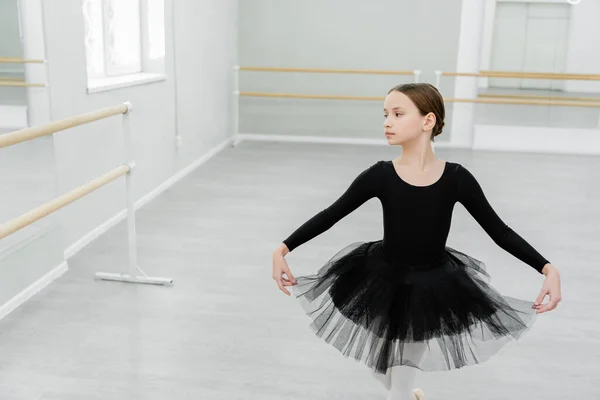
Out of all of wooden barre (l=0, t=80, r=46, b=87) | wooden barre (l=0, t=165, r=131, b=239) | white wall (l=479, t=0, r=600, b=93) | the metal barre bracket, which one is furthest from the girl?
white wall (l=479, t=0, r=600, b=93)

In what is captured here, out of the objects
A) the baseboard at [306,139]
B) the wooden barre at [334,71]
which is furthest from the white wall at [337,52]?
the wooden barre at [334,71]

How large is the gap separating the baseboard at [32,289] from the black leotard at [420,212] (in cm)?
149

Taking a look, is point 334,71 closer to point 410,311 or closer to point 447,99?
point 447,99

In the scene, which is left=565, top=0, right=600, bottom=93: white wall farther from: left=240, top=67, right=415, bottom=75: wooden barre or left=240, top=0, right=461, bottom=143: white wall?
left=240, top=67, right=415, bottom=75: wooden barre

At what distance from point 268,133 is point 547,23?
13.0 feet

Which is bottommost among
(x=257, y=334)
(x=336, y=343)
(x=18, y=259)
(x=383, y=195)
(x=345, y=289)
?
(x=257, y=334)

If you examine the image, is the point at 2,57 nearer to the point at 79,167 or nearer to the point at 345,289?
the point at 79,167

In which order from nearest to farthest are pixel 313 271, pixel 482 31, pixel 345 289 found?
pixel 345 289 → pixel 313 271 → pixel 482 31

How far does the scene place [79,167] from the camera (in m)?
3.08

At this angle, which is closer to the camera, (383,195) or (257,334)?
(383,195)

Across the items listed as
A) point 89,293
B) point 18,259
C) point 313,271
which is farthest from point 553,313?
point 18,259

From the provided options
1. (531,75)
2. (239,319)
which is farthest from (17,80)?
(531,75)

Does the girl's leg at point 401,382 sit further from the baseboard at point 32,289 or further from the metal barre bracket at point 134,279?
the baseboard at point 32,289

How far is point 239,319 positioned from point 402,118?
1.33 metres
